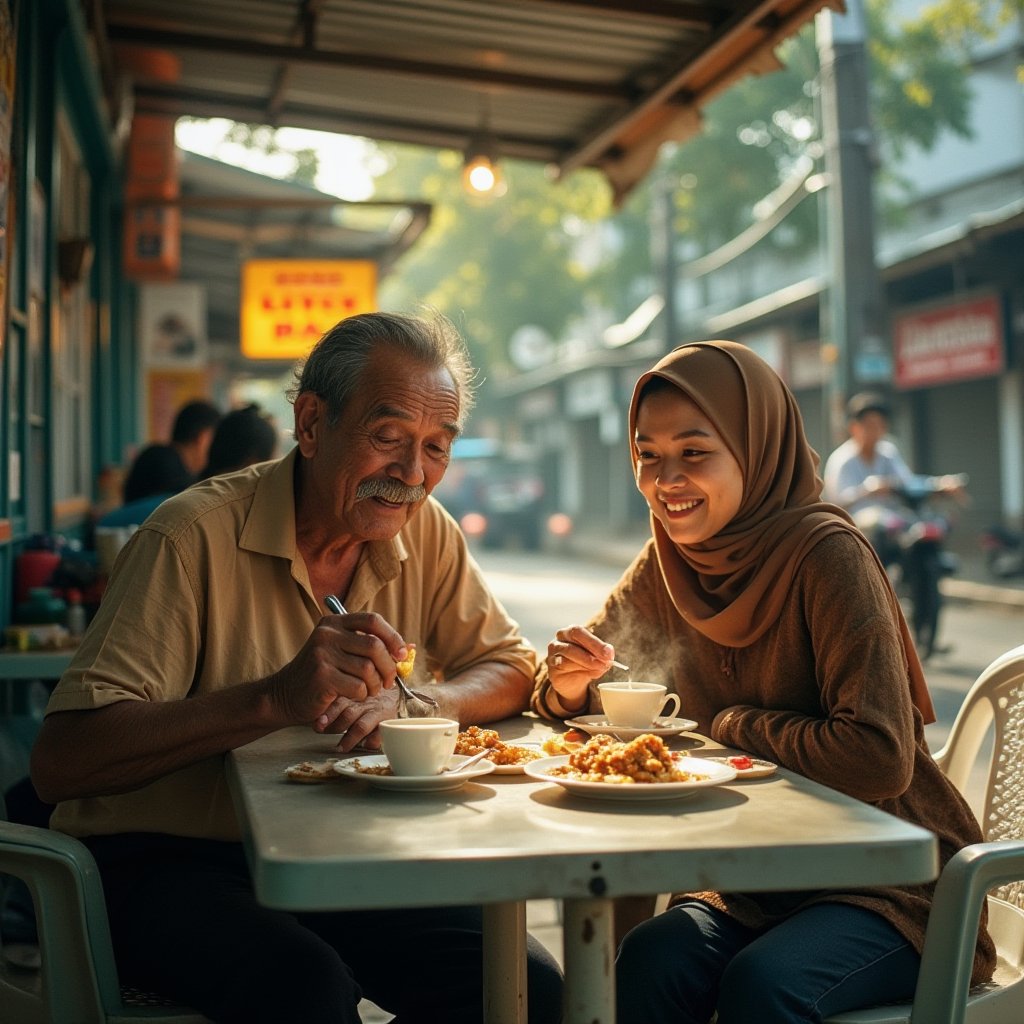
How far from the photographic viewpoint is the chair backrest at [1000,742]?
2744mm

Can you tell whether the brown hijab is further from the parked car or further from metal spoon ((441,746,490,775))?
the parked car

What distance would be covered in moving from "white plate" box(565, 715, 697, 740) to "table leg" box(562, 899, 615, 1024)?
0.72 meters

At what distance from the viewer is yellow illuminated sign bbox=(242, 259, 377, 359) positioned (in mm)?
10914

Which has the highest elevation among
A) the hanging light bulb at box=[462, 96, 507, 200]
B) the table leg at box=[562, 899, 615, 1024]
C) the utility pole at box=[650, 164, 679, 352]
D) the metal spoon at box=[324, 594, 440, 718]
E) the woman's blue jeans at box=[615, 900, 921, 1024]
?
the utility pole at box=[650, 164, 679, 352]

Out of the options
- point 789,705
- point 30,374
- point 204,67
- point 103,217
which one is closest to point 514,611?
point 103,217

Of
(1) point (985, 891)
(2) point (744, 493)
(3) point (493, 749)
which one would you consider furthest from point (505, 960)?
(2) point (744, 493)

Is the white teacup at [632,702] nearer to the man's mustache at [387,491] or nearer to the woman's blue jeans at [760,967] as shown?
the woman's blue jeans at [760,967]

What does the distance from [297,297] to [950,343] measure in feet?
32.7

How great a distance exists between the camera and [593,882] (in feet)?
5.23

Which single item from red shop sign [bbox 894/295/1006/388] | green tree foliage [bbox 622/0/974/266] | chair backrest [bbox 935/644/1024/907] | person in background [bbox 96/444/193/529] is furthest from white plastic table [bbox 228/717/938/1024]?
green tree foliage [bbox 622/0/974/266]

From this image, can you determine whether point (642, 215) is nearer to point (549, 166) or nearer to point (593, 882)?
point (549, 166)

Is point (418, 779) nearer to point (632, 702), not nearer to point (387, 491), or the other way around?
point (632, 702)

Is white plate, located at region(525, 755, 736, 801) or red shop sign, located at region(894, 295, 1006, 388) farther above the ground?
red shop sign, located at region(894, 295, 1006, 388)

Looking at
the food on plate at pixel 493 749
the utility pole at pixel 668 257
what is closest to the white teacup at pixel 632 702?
the food on plate at pixel 493 749
